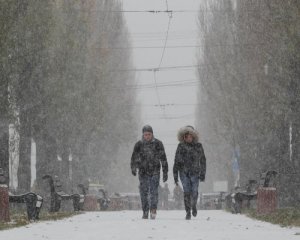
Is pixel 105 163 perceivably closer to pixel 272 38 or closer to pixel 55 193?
pixel 272 38

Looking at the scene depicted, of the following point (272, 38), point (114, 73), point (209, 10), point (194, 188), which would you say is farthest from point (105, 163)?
point (194, 188)

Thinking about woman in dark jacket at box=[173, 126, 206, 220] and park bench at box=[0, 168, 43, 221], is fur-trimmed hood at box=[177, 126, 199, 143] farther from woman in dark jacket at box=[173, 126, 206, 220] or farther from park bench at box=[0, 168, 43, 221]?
park bench at box=[0, 168, 43, 221]

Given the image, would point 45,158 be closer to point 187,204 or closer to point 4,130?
point 4,130

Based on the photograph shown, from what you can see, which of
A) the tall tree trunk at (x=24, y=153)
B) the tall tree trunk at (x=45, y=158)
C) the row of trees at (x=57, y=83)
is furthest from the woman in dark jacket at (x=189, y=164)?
the tall tree trunk at (x=45, y=158)

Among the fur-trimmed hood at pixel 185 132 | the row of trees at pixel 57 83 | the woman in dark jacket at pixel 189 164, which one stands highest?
the row of trees at pixel 57 83

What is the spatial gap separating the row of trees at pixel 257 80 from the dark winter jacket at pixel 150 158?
646 centimetres

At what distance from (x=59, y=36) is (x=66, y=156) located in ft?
18.6

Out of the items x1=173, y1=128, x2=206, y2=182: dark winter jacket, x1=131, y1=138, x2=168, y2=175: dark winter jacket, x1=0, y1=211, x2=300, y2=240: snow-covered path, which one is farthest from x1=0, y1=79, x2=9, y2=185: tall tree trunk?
x1=0, y1=211, x2=300, y2=240: snow-covered path

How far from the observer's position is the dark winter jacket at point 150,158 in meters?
17.8

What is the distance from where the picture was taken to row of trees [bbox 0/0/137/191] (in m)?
24.7

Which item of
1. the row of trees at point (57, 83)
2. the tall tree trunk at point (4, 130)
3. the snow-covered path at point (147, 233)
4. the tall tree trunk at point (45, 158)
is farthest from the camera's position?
the tall tree trunk at point (45, 158)

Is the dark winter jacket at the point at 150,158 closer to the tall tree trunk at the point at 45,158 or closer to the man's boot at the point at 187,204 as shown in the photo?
the man's boot at the point at 187,204

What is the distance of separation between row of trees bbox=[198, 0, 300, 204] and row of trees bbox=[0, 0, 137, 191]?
5236 millimetres

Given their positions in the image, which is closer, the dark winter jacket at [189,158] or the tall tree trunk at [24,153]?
the dark winter jacket at [189,158]
